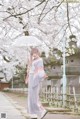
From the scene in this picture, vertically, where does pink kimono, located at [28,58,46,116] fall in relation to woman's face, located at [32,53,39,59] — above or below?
below

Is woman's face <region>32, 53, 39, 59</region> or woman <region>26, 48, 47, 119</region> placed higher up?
woman's face <region>32, 53, 39, 59</region>

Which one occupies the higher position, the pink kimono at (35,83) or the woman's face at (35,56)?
the woman's face at (35,56)

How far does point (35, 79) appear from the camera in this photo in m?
13.3

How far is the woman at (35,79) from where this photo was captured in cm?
1318

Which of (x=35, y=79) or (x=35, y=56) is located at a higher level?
(x=35, y=56)

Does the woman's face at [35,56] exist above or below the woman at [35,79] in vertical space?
above

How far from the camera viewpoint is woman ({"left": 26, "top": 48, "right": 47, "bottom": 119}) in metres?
13.2

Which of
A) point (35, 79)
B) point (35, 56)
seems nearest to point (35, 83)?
point (35, 79)

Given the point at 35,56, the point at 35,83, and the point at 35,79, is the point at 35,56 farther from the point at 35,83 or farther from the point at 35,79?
the point at 35,83

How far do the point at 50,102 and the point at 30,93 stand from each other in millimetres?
9705

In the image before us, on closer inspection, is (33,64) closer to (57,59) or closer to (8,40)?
(8,40)

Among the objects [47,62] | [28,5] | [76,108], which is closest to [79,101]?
[76,108]

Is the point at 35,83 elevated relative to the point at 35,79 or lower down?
lower down

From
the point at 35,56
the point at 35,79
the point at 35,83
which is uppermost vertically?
the point at 35,56
